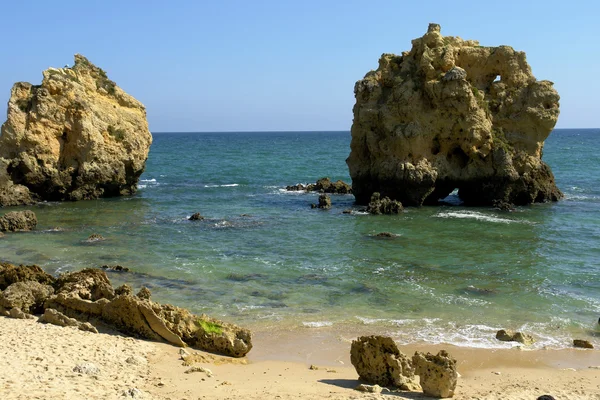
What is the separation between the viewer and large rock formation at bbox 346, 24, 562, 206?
34.8 m

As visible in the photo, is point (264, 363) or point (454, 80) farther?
point (454, 80)

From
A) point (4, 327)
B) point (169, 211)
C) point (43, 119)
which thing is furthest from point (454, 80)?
point (4, 327)

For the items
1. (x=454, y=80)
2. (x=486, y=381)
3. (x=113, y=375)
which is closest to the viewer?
(x=113, y=375)

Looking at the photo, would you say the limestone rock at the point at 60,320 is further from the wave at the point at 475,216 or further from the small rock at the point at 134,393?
the wave at the point at 475,216

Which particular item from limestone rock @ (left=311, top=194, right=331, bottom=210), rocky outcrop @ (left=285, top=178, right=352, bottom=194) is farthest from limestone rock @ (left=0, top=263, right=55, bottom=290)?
rocky outcrop @ (left=285, top=178, right=352, bottom=194)

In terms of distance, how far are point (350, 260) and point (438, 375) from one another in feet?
41.9

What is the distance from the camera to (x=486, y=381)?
12.6 meters

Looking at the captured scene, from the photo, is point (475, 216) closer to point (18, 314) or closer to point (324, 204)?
point (324, 204)

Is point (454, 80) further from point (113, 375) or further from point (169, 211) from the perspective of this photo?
point (113, 375)

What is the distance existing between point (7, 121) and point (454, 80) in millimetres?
25240

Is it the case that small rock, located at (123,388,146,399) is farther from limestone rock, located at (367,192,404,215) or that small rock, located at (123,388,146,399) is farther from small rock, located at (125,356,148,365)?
limestone rock, located at (367,192,404,215)

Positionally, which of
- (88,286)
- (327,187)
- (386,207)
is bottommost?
(88,286)

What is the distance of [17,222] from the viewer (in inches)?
1131

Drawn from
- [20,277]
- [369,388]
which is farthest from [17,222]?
[369,388]
